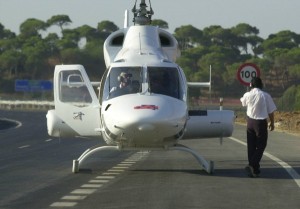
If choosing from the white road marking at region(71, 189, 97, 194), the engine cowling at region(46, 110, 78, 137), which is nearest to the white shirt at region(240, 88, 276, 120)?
the engine cowling at region(46, 110, 78, 137)

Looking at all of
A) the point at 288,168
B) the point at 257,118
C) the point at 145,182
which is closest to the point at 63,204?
the point at 145,182

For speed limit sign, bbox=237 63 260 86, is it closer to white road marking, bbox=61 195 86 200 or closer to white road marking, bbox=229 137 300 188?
white road marking, bbox=229 137 300 188

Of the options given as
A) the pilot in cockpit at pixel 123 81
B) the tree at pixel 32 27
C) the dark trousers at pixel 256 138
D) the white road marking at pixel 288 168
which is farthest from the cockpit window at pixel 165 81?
the tree at pixel 32 27

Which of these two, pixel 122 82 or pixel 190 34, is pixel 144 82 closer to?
pixel 122 82

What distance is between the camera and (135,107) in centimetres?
1577

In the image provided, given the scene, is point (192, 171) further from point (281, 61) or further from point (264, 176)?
point (281, 61)

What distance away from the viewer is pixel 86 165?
19281 mm

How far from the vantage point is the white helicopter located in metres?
15.8

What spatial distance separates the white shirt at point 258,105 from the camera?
17.1m

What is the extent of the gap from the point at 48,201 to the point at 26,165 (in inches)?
280

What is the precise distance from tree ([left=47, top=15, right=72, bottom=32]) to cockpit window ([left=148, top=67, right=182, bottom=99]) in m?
144

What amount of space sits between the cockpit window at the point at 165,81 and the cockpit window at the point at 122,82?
8.8 inches


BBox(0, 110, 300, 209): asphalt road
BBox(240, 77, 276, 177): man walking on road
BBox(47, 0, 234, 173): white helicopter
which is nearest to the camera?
BBox(0, 110, 300, 209): asphalt road

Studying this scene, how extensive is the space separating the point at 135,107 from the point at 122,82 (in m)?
1.54
